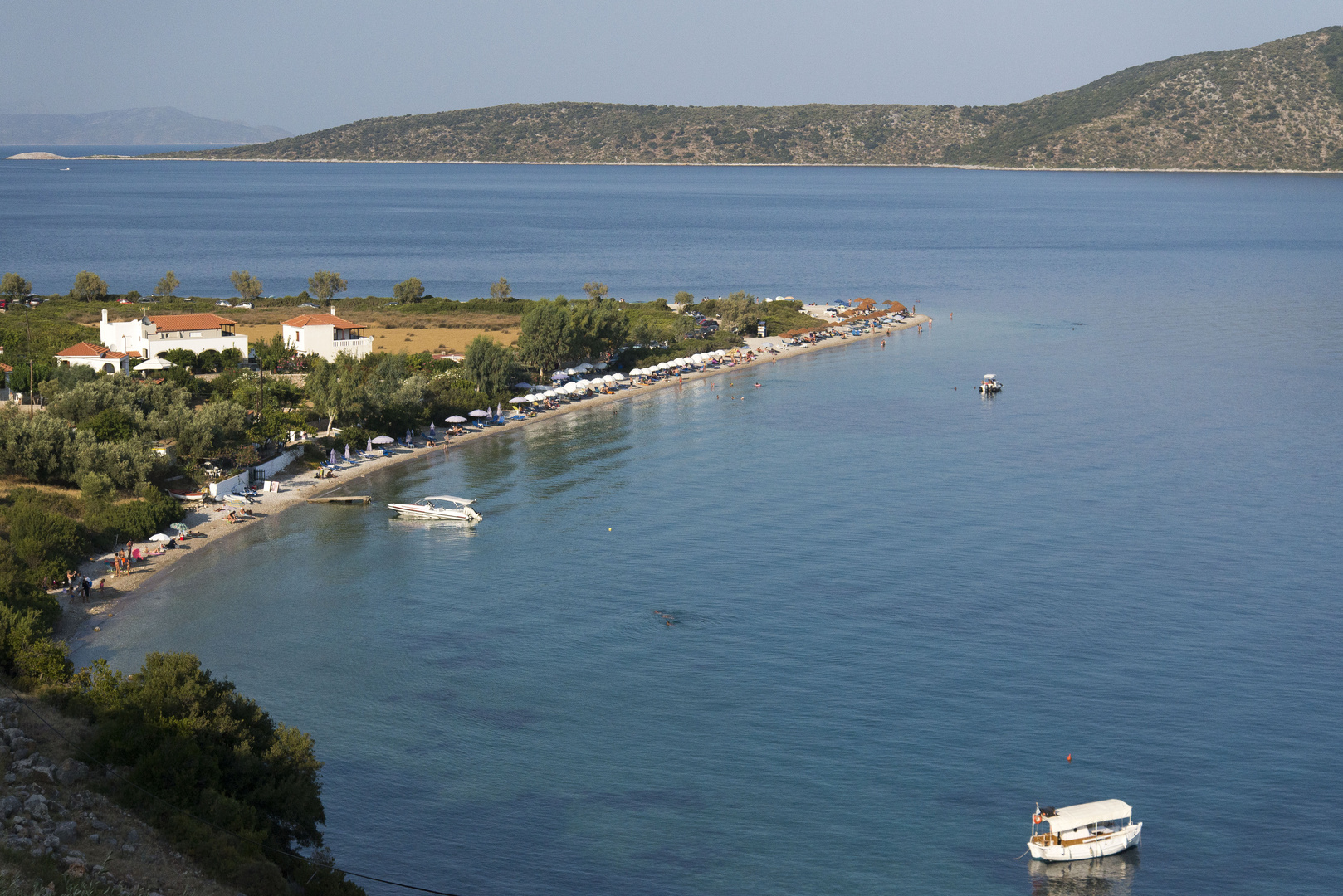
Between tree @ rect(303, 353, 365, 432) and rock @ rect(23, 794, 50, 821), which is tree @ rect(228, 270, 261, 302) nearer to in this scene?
tree @ rect(303, 353, 365, 432)

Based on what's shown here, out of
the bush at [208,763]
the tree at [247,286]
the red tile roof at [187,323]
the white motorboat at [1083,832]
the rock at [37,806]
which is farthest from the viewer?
the tree at [247,286]

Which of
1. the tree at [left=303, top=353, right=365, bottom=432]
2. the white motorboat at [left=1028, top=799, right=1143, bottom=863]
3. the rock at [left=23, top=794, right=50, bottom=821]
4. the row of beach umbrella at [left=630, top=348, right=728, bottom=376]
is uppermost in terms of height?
the tree at [left=303, top=353, right=365, bottom=432]

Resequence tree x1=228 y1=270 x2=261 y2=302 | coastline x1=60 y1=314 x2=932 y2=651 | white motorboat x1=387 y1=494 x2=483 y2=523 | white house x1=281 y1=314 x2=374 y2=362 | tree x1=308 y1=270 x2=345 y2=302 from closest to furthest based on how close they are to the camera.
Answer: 1. coastline x1=60 y1=314 x2=932 y2=651
2. white motorboat x1=387 y1=494 x2=483 y2=523
3. white house x1=281 y1=314 x2=374 y2=362
4. tree x1=308 y1=270 x2=345 y2=302
5. tree x1=228 y1=270 x2=261 y2=302

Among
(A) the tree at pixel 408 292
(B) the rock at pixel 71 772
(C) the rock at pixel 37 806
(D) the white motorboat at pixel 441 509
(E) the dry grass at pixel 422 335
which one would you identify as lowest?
(D) the white motorboat at pixel 441 509

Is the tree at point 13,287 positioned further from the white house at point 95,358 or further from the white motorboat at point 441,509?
the white motorboat at point 441,509

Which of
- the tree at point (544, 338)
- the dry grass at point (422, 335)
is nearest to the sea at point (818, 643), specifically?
the tree at point (544, 338)

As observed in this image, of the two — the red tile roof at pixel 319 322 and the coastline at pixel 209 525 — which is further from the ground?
the red tile roof at pixel 319 322

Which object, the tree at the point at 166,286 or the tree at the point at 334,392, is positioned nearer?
the tree at the point at 334,392

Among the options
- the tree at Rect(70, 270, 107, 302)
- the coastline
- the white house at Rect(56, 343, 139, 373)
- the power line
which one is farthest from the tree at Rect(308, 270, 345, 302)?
the power line
